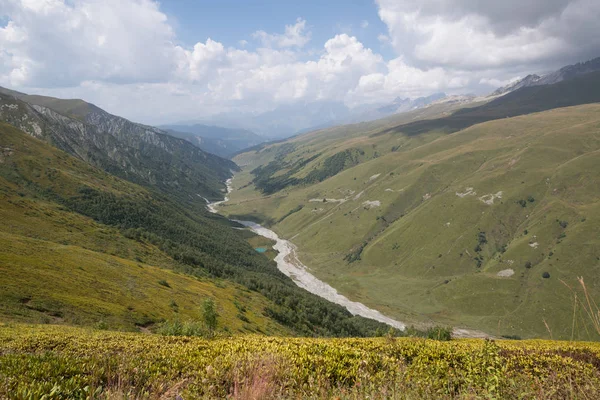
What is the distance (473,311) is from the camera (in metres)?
181

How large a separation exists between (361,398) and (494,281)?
226732 mm

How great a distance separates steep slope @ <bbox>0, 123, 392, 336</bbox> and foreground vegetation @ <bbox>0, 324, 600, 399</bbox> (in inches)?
1478

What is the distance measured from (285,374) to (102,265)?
244ft

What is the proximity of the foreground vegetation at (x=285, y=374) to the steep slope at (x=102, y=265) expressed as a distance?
3755 cm

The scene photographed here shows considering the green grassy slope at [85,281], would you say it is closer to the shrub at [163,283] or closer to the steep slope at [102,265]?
the steep slope at [102,265]

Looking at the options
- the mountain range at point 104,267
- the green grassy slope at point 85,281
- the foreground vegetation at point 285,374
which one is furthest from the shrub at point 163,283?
the foreground vegetation at point 285,374

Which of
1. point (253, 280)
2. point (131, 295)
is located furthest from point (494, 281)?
point (131, 295)

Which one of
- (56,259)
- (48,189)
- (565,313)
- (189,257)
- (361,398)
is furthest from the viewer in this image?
(565,313)

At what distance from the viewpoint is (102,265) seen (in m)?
69.5

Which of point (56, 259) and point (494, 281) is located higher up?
point (56, 259)

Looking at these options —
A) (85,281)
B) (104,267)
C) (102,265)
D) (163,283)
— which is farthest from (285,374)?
(163,283)

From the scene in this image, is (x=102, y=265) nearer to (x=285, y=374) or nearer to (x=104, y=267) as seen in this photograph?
(x=104, y=267)

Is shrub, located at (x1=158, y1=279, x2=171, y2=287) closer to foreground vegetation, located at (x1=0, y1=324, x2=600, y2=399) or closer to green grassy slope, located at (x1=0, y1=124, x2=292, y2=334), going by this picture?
green grassy slope, located at (x1=0, y1=124, x2=292, y2=334)

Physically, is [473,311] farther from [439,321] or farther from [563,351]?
[563,351]
